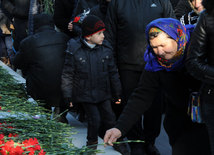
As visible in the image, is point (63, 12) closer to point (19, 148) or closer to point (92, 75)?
point (92, 75)

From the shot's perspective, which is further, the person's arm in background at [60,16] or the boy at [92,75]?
the person's arm in background at [60,16]

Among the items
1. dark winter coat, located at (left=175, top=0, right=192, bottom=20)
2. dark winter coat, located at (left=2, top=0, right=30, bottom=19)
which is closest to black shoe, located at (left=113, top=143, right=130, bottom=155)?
dark winter coat, located at (left=175, top=0, right=192, bottom=20)

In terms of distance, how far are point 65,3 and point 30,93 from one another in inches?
53.9

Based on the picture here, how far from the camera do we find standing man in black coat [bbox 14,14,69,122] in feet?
17.4

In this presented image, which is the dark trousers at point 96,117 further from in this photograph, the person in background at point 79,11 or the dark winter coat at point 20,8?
the dark winter coat at point 20,8

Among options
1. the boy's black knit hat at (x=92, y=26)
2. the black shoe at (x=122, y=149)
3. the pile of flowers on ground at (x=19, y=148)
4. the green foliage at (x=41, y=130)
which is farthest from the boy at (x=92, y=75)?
the pile of flowers on ground at (x=19, y=148)

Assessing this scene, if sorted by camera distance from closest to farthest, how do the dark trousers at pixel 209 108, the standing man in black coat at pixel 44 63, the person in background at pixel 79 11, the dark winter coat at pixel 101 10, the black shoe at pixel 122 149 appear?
the dark trousers at pixel 209 108
the black shoe at pixel 122 149
the dark winter coat at pixel 101 10
the standing man in black coat at pixel 44 63
the person in background at pixel 79 11

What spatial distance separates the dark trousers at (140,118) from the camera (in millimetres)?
4629

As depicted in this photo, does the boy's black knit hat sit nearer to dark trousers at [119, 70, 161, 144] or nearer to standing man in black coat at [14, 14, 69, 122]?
dark trousers at [119, 70, 161, 144]

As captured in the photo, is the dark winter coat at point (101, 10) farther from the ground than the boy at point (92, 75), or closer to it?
farther from the ground

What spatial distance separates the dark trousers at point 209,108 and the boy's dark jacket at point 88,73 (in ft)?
6.80

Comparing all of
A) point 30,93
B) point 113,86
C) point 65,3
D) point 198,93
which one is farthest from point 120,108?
point 198,93

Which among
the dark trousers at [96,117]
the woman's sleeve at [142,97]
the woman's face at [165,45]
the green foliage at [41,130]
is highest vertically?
the woman's face at [165,45]

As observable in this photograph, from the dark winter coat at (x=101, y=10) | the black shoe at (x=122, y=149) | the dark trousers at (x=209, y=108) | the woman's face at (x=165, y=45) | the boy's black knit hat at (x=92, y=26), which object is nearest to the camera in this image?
the dark trousers at (x=209, y=108)
